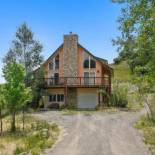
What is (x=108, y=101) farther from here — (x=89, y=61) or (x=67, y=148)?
(x=67, y=148)

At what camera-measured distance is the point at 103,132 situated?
2189 cm

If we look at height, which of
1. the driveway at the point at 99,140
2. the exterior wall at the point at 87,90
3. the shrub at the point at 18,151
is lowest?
the shrub at the point at 18,151

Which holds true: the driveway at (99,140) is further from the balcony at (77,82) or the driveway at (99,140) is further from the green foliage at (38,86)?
the balcony at (77,82)

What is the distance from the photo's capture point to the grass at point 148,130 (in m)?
17.9

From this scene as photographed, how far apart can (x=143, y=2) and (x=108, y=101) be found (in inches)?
1101

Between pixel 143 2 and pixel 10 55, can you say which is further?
pixel 10 55

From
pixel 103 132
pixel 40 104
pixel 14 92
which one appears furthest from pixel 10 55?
pixel 103 132

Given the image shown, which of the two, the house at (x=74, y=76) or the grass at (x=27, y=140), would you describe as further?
the house at (x=74, y=76)

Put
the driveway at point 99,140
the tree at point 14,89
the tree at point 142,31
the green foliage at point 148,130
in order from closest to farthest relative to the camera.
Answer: the tree at point 142,31 → the driveway at point 99,140 → the green foliage at point 148,130 → the tree at point 14,89

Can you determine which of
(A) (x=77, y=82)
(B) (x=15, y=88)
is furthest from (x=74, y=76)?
(B) (x=15, y=88)

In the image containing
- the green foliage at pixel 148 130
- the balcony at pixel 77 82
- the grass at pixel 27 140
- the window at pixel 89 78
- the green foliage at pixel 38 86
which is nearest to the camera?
the grass at pixel 27 140

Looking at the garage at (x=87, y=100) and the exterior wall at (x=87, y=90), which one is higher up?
the exterior wall at (x=87, y=90)

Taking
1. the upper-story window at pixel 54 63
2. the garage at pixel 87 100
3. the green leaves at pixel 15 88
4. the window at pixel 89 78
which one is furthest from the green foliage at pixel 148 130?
the upper-story window at pixel 54 63

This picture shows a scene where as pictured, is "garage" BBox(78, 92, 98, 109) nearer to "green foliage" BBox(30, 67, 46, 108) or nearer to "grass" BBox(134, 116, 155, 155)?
"green foliage" BBox(30, 67, 46, 108)
